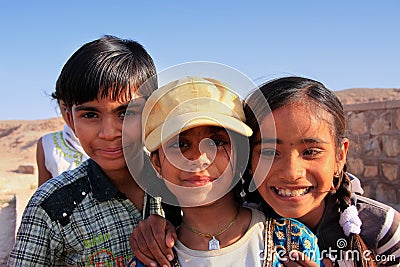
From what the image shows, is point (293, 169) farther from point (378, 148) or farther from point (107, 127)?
point (378, 148)

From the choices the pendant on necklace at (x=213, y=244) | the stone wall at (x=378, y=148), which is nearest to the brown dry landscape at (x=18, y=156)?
the pendant on necklace at (x=213, y=244)

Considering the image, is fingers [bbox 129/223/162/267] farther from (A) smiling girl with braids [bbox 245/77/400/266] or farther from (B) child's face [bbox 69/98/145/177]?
(A) smiling girl with braids [bbox 245/77/400/266]

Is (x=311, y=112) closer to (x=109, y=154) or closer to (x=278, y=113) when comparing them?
(x=278, y=113)

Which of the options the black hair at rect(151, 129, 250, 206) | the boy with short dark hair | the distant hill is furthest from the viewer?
the distant hill

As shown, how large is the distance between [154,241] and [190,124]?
0.45 meters

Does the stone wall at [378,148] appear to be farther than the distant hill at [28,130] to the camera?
No

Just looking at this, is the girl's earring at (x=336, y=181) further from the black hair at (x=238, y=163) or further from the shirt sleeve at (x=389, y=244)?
the black hair at (x=238, y=163)

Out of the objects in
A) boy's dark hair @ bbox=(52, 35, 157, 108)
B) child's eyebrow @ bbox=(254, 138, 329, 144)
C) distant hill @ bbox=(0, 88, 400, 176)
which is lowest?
distant hill @ bbox=(0, 88, 400, 176)

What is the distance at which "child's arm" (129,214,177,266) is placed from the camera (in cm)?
165

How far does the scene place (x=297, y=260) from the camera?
1.61 meters

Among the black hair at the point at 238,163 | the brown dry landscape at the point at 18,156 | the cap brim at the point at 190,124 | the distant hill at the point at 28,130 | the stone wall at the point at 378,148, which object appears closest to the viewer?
the cap brim at the point at 190,124

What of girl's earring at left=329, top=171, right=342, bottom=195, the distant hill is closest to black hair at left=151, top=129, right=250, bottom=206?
girl's earring at left=329, top=171, right=342, bottom=195

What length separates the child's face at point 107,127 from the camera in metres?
1.84

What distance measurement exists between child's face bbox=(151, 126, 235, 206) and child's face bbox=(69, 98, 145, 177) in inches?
9.5
